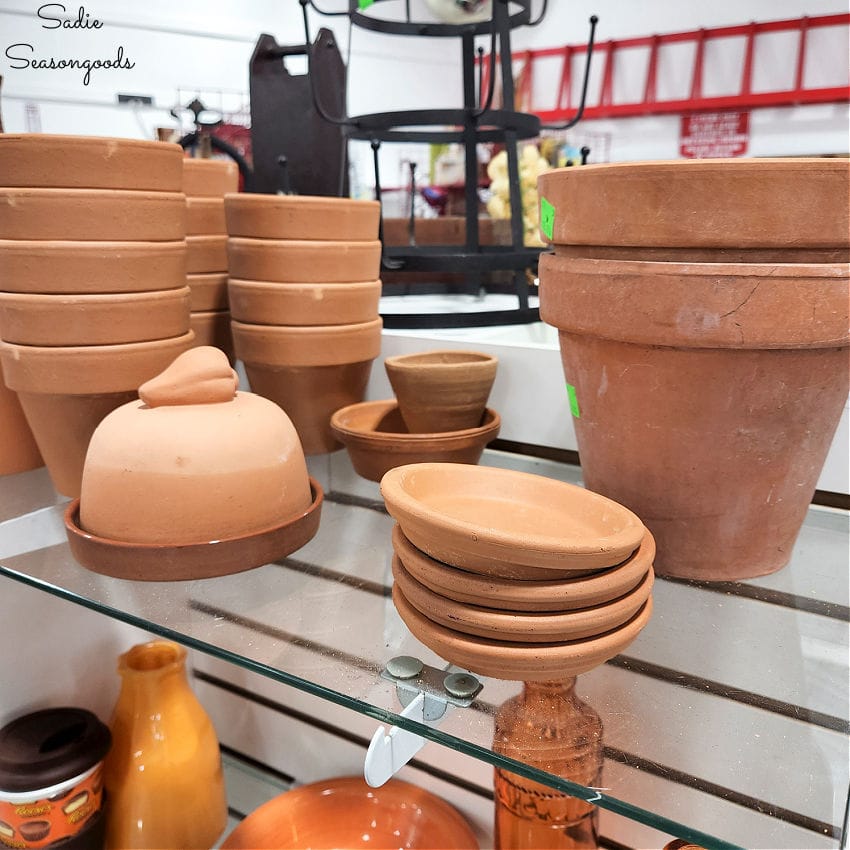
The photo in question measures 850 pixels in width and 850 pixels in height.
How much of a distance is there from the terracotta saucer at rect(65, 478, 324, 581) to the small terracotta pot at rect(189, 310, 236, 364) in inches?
12.2

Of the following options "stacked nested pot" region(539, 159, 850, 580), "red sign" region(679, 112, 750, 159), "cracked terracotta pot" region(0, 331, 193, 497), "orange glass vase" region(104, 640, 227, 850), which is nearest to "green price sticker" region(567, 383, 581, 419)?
"stacked nested pot" region(539, 159, 850, 580)

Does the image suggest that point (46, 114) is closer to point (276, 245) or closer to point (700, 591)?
point (276, 245)

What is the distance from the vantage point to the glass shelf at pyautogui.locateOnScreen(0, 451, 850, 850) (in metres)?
0.46

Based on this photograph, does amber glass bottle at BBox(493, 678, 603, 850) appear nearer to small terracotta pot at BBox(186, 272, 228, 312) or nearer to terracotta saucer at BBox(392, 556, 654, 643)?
terracotta saucer at BBox(392, 556, 654, 643)

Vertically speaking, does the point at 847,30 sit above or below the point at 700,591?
above

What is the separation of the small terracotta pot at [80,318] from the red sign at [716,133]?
213cm

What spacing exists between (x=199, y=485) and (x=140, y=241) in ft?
0.80

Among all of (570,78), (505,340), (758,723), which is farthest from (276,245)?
(570,78)

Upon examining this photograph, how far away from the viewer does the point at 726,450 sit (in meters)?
0.54

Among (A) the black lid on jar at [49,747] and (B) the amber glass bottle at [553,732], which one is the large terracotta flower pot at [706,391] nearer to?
(B) the amber glass bottle at [553,732]

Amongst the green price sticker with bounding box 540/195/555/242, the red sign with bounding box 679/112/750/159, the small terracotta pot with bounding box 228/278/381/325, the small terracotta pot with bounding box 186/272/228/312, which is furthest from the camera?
the red sign with bounding box 679/112/750/159

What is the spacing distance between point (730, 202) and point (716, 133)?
229cm

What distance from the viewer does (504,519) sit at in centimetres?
55

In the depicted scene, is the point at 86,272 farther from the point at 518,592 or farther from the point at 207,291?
the point at 518,592
